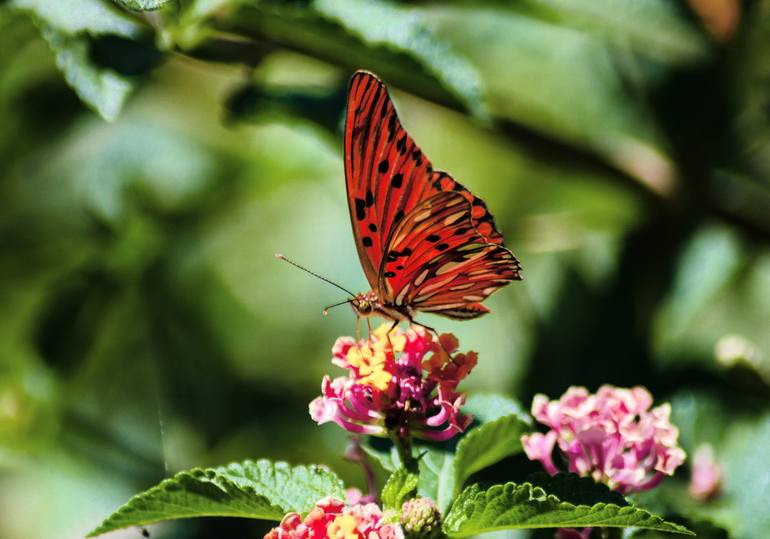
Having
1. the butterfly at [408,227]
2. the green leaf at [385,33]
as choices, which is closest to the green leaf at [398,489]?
the butterfly at [408,227]

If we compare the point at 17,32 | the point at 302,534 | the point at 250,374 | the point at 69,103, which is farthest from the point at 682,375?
the point at 69,103

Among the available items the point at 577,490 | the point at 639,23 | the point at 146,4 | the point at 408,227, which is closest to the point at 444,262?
the point at 408,227

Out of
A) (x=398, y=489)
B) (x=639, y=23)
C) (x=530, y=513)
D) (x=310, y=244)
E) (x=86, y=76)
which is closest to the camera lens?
(x=530, y=513)

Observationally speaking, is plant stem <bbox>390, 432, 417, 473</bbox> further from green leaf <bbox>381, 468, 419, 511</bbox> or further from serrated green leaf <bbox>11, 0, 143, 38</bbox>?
serrated green leaf <bbox>11, 0, 143, 38</bbox>

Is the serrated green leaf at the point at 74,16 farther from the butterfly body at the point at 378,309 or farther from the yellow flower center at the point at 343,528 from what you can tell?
the yellow flower center at the point at 343,528

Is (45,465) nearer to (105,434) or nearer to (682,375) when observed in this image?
(105,434)

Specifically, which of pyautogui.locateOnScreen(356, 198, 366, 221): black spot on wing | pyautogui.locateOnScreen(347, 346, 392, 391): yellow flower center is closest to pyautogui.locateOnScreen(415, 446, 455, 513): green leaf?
pyautogui.locateOnScreen(347, 346, 392, 391): yellow flower center

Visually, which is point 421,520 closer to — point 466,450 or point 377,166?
point 466,450
